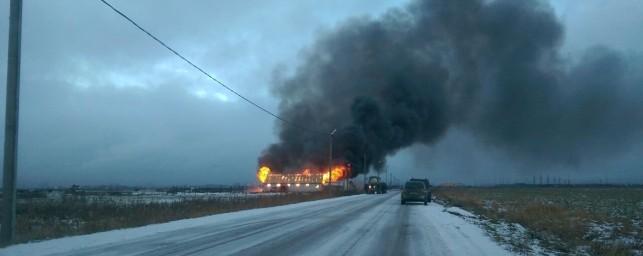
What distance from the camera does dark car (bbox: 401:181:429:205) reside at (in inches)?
1805

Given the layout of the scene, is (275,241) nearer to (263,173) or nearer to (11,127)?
(11,127)

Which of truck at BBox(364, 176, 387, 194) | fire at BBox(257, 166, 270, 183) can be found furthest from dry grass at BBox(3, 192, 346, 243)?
truck at BBox(364, 176, 387, 194)

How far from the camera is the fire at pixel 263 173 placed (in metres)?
82.4

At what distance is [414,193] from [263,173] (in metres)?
40.4

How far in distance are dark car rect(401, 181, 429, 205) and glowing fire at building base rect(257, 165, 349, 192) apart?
3215cm

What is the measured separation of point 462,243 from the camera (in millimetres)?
16016

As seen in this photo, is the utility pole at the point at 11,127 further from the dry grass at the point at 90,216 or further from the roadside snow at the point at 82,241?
the roadside snow at the point at 82,241

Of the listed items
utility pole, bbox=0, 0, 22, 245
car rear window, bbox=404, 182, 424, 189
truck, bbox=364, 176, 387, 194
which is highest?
utility pole, bbox=0, 0, 22, 245

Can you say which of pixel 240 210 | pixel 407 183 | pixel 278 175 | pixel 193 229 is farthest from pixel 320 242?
pixel 278 175

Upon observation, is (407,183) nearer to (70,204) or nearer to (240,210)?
(240,210)

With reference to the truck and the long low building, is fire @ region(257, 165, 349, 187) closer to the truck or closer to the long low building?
the long low building

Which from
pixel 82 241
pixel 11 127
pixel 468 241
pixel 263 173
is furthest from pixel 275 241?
pixel 263 173

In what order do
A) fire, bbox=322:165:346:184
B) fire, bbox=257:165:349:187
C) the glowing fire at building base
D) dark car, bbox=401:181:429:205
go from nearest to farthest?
dark car, bbox=401:181:429:205
the glowing fire at building base
fire, bbox=257:165:349:187
fire, bbox=322:165:346:184

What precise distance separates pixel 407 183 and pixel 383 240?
30.3m
